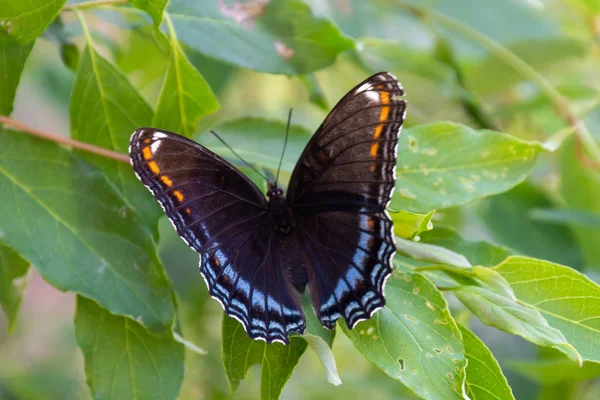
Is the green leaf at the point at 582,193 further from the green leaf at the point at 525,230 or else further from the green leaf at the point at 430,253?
the green leaf at the point at 430,253

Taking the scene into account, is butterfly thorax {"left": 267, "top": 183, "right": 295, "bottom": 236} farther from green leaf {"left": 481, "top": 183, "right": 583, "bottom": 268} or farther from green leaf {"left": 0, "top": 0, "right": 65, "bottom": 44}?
green leaf {"left": 481, "top": 183, "right": 583, "bottom": 268}

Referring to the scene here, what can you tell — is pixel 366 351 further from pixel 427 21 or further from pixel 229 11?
pixel 427 21

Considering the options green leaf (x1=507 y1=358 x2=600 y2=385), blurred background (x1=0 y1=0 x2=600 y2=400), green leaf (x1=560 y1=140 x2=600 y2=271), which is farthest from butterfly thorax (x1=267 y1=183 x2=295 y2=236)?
green leaf (x1=560 y1=140 x2=600 y2=271)

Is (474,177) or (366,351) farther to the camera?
(474,177)

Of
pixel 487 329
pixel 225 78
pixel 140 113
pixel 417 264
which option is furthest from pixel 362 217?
pixel 487 329

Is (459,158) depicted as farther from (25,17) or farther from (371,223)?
(25,17)

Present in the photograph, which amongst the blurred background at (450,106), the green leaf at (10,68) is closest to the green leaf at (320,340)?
the blurred background at (450,106)

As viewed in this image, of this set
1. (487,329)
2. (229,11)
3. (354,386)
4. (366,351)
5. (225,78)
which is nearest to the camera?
(366,351)
